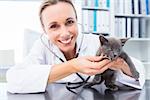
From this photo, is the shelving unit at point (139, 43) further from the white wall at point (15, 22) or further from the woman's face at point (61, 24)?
the woman's face at point (61, 24)

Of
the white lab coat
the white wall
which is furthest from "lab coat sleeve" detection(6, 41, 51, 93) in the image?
the white wall

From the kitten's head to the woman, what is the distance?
0.04 m

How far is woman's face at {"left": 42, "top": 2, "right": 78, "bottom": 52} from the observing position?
1.12m

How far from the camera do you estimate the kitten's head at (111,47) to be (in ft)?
2.45

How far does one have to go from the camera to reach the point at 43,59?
1262mm

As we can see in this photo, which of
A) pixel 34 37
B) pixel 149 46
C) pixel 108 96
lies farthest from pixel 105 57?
pixel 149 46

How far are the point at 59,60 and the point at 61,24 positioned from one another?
0.19 metres

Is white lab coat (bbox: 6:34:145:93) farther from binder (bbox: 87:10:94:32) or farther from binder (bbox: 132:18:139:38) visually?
binder (bbox: 132:18:139:38)

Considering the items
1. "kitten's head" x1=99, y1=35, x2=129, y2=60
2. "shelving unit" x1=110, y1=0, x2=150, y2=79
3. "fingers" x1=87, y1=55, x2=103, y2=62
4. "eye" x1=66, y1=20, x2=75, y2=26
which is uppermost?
"eye" x1=66, y1=20, x2=75, y2=26

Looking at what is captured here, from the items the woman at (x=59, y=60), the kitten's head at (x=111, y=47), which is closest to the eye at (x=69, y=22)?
the woman at (x=59, y=60)

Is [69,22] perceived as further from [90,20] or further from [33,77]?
[90,20]

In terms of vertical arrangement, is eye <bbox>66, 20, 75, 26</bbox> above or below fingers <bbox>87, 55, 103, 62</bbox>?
above

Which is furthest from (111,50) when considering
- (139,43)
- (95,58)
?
(139,43)

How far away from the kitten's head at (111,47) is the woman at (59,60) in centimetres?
4
